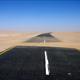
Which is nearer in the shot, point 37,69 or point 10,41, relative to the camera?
point 37,69

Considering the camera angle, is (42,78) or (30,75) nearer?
(42,78)

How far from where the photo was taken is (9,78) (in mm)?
8984

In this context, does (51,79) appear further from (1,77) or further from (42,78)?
(1,77)

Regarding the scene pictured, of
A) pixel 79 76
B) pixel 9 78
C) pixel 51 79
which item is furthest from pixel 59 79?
pixel 9 78

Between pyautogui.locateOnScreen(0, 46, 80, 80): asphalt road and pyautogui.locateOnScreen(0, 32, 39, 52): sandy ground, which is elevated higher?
pyautogui.locateOnScreen(0, 32, 39, 52): sandy ground

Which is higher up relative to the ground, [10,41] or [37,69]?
[10,41]

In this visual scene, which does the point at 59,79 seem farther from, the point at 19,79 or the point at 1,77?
the point at 1,77

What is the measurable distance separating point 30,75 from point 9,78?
128cm

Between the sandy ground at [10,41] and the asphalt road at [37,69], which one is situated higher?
the sandy ground at [10,41]

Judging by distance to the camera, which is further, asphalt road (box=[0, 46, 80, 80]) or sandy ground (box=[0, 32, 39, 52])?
sandy ground (box=[0, 32, 39, 52])

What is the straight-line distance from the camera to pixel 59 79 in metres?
9.01

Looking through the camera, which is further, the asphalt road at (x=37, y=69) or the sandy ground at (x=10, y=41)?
the sandy ground at (x=10, y=41)

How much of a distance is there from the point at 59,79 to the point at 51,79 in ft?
1.51

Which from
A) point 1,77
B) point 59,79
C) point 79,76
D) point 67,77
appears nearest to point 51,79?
point 59,79
